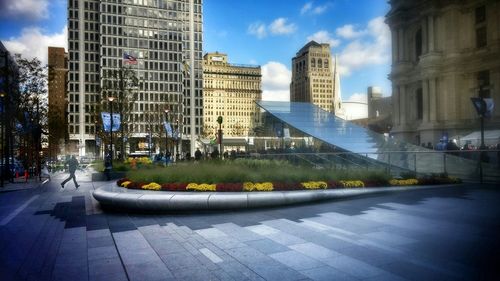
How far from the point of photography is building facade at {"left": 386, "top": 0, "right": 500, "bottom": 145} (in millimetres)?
3104

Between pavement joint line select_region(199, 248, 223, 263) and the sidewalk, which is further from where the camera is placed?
the sidewalk

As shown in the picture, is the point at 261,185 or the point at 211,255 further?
the point at 261,185

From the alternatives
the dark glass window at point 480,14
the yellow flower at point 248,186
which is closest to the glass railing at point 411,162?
the yellow flower at point 248,186

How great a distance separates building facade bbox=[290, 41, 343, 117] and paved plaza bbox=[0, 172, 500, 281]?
2.42 metres

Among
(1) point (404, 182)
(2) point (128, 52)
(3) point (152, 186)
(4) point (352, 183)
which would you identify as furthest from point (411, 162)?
(2) point (128, 52)

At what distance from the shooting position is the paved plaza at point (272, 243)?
15.0ft

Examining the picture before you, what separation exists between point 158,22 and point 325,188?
111 meters

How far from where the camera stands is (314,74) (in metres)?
6.58

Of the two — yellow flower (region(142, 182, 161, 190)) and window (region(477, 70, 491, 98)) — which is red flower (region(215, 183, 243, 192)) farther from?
window (region(477, 70, 491, 98))

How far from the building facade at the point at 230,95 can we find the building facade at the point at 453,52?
55.5 ft

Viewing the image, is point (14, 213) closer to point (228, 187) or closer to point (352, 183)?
point (228, 187)

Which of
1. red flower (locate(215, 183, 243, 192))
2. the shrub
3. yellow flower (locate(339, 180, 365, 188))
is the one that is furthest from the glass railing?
red flower (locate(215, 183, 243, 192))

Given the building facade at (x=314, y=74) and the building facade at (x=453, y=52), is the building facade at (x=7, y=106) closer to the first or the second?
the building facade at (x=314, y=74)

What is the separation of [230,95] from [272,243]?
42.3 metres
